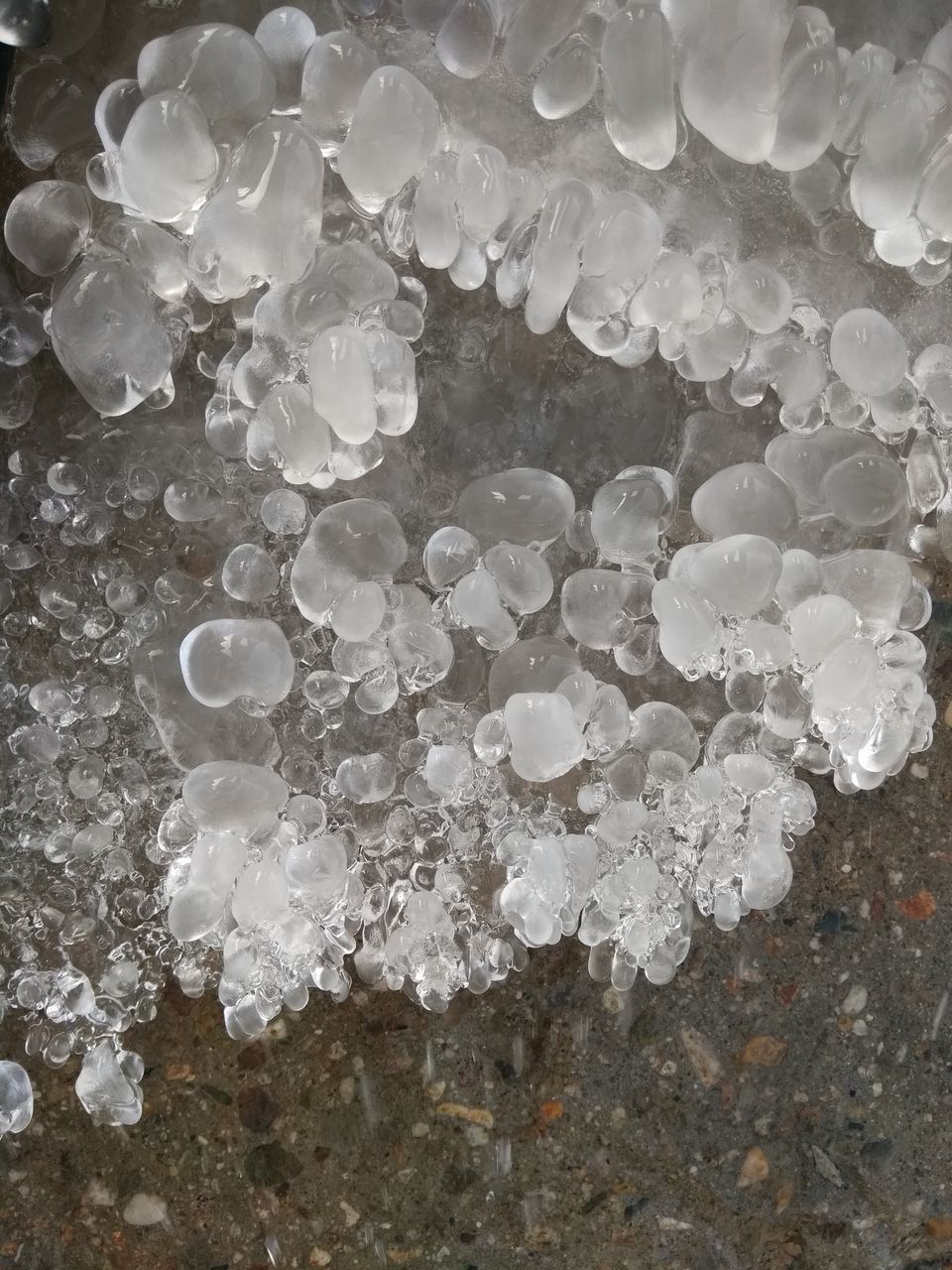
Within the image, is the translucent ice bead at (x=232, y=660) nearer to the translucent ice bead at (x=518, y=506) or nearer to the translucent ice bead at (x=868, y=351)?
the translucent ice bead at (x=518, y=506)

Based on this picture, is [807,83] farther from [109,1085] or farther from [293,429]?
[109,1085]

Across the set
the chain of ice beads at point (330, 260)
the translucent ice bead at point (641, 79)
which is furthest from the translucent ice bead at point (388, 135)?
the translucent ice bead at point (641, 79)

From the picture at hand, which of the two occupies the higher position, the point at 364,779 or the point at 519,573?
the point at 519,573

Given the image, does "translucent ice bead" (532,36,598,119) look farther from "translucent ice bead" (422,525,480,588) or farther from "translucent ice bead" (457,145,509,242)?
"translucent ice bead" (422,525,480,588)

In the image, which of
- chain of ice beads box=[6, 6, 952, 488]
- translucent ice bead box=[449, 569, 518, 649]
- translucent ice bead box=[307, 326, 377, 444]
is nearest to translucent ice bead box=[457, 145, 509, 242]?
chain of ice beads box=[6, 6, 952, 488]

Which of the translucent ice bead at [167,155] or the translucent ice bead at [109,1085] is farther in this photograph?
the translucent ice bead at [109,1085]

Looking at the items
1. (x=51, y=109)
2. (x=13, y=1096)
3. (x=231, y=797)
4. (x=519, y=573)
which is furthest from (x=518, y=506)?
(x=13, y=1096)
